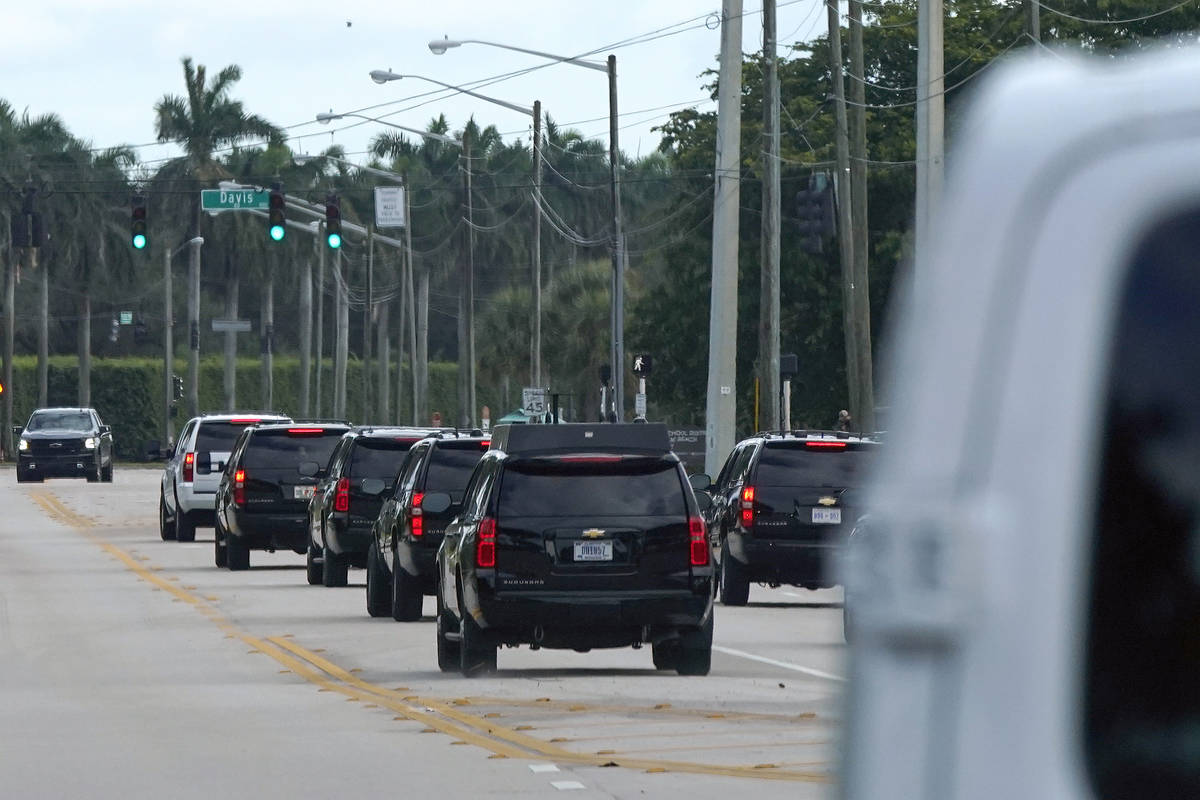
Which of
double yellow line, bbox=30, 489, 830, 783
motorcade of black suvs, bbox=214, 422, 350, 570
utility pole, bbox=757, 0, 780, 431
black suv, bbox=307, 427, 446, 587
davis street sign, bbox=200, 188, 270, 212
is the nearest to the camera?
double yellow line, bbox=30, 489, 830, 783

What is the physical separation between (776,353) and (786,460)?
1570 centimetres

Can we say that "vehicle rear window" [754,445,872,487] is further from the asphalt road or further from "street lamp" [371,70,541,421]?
"street lamp" [371,70,541,421]

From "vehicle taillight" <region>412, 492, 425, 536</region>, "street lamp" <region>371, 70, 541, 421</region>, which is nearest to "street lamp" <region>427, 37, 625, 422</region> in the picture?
"street lamp" <region>371, 70, 541, 421</region>

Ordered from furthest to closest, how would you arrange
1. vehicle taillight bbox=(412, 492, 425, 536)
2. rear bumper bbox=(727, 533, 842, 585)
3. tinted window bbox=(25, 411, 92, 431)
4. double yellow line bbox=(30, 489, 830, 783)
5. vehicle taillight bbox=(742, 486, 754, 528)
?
tinted window bbox=(25, 411, 92, 431)
vehicle taillight bbox=(742, 486, 754, 528)
rear bumper bbox=(727, 533, 842, 585)
vehicle taillight bbox=(412, 492, 425, 536)
double yellow line bbox=(30, 489, 830, 783)

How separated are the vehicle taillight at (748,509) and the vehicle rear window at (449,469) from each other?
312 cm

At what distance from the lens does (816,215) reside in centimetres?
3688

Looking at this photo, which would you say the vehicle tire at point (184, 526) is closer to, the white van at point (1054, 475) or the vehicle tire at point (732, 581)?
the vehicle tire at point (732, 581)

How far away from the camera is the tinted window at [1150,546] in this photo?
2.11 m

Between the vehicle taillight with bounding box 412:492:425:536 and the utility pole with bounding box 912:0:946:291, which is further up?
the utility pole with bounding box 912:0:946:291

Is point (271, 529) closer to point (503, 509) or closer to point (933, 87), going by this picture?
point (933, 87)

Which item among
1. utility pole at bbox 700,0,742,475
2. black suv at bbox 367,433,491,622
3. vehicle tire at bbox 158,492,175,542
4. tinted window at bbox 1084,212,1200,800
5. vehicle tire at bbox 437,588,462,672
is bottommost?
vehicle tire at bbox 158,492,175,542

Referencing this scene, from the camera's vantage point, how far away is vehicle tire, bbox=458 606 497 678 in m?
16.3

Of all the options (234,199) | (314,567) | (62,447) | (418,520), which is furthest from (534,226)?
(418,520)

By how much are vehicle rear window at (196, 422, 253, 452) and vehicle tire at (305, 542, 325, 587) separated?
9779 mm
